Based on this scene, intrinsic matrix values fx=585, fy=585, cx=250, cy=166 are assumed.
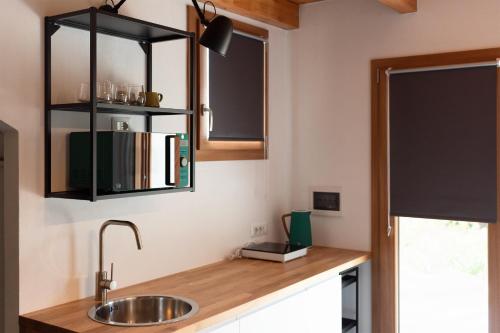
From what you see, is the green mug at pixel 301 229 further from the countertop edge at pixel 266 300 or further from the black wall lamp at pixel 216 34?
the black wall lamp at pixel 216 34

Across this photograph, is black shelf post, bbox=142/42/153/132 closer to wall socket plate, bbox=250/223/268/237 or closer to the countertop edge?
the countertop edge

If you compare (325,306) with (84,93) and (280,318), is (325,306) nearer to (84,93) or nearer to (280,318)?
(280,318)

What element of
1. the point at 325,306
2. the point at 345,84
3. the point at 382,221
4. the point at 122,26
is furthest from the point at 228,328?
the point at 345,84

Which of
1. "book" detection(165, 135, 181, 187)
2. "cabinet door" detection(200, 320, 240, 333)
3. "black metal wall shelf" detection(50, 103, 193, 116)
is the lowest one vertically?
"cabinet door" detection(200, 320, 240, 333)

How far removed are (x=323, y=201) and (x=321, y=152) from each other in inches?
12.6

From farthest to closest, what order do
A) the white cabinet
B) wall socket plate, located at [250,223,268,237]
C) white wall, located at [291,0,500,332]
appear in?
wall socket plate, located at [250,223,268,237] → white wall, located at [291,0,500,332] → the white cabinet

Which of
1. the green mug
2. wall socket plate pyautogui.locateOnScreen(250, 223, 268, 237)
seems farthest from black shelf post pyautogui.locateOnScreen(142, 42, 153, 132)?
the green mug

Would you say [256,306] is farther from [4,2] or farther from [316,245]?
[4,2]

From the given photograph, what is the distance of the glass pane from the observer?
10.8ft

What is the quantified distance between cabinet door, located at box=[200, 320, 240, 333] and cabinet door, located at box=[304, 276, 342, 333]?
611 millimetres

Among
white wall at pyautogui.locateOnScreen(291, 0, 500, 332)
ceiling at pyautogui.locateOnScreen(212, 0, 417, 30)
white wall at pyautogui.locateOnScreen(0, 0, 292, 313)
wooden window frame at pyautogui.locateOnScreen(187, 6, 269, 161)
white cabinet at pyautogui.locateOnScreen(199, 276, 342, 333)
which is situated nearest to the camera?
white wall at pyautogui.locateOnScreen(0, 0, 292, 313)

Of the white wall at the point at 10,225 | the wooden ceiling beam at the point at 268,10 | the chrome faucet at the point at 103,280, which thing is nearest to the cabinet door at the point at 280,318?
the chrome faucet at the point at 103,280

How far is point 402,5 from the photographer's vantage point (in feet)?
10.7

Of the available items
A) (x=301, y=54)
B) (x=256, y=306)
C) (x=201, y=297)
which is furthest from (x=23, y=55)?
(x=301, y=54)
